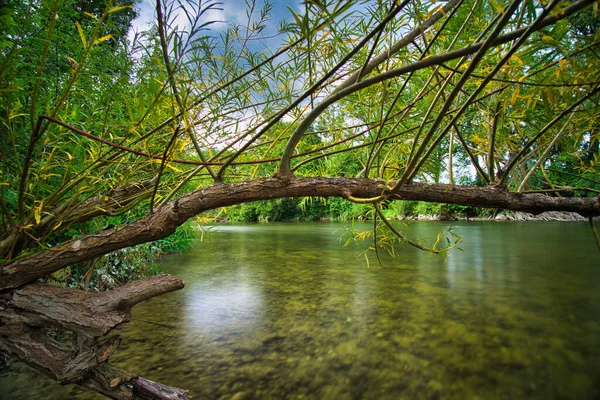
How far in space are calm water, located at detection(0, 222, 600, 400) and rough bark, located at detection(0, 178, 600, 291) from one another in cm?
62

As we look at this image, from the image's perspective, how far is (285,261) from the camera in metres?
4.33

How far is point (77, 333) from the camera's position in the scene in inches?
35.6

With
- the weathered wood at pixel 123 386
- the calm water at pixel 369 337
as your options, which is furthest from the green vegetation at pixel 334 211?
the weathered wood at pixel 123 386

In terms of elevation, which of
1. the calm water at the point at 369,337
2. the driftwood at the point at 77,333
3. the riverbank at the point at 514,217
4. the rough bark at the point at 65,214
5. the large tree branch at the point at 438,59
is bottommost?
the calm water at the point at 369,337

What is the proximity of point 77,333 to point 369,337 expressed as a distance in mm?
1494

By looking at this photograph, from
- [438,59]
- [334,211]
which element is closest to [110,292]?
[438,59]

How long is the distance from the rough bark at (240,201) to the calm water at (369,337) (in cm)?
62

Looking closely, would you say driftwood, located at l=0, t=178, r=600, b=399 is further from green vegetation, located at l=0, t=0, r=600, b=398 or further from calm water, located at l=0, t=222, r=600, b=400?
calm water, located at l=0, t=222, r=600, b=400

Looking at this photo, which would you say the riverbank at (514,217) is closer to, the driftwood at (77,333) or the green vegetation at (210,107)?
the green vegetation at (210,107)

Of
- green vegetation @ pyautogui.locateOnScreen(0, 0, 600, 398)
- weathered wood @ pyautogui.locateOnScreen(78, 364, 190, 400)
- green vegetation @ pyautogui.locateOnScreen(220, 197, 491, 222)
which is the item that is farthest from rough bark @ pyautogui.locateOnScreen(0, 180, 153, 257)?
green vegetation @ pyautogui.locateOnScreen(220, 197, 491, 222)

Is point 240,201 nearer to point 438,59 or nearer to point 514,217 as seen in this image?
point 438,59

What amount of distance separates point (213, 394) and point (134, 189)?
39.8 inches

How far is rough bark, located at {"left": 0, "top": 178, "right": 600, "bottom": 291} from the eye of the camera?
0.97 m

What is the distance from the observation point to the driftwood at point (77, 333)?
87 cm
